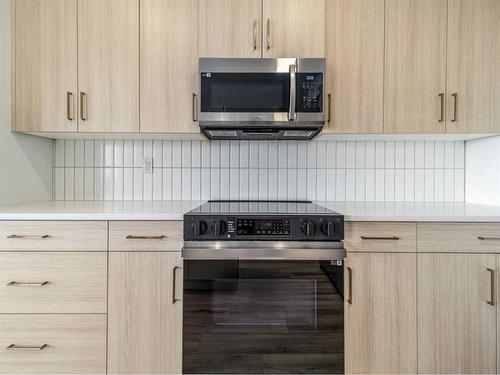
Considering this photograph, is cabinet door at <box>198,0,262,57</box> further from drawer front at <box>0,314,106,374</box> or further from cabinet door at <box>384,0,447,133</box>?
drawer front at <box>0,314,106,374</box>

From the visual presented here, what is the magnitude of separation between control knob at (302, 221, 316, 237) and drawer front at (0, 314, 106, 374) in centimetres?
106

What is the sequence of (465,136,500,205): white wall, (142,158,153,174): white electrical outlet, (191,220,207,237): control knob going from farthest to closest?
(142,158,153,174): white electrical outlet, (465,136,500,205): white wall, (191,220,207,237): control knob

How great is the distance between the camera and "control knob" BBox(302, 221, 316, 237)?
151 centimetres

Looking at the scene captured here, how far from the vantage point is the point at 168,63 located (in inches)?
72.2

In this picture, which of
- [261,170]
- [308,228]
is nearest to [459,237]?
[308,228]

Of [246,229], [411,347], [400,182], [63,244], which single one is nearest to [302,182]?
[400,182]

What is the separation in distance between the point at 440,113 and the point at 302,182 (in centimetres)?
92

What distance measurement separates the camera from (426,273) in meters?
1.56

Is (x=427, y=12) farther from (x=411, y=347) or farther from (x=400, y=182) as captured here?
(x=411, y=347)

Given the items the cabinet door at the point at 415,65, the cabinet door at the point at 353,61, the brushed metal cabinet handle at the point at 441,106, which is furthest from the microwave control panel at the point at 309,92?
the brushed metal cabinet handle at the point at 441,106

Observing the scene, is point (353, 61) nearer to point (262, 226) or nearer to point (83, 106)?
point (262, 226)

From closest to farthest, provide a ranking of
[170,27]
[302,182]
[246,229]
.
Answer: [246,229], [170,27], [302,182]

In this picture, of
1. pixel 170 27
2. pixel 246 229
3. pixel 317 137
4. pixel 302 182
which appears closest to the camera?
pixel 246 229

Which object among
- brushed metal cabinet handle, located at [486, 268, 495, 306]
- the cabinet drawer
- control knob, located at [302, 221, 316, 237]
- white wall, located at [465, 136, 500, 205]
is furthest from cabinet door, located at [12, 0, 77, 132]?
white wall, located at [465, 136, 500, 205]
